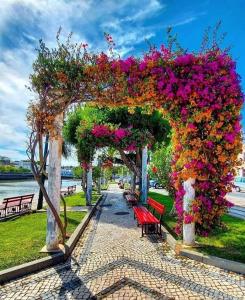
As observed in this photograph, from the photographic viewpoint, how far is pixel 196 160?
21.5 ft

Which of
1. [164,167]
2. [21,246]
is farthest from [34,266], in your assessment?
[164,167]

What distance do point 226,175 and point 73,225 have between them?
5390 millimetres

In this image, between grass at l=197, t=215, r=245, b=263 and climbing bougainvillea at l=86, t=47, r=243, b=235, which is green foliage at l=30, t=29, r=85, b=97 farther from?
grass at l=197, t=215, r=245, b=263

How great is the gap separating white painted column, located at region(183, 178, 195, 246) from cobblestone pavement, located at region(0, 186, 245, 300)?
54 centimetres

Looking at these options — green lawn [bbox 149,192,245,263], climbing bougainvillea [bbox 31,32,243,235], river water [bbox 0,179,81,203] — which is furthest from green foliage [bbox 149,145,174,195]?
river water [bbox 0,179,81,203]

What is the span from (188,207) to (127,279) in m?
2.70

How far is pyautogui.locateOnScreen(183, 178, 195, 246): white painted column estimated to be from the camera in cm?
661

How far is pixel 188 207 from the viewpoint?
675 cm

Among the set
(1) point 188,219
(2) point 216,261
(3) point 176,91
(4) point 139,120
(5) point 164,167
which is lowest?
(2) point 216,261

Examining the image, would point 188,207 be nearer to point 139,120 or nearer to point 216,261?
point 216,261

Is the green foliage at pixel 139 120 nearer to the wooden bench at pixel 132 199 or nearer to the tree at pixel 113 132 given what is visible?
the tree at pixel 113 132

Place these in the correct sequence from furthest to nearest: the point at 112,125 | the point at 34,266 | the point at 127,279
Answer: the point at 112,125 < the point at 34,266 < the point at 127,279

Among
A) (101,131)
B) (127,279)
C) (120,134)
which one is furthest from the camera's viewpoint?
(120,134)

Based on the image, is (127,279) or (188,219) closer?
(127,279)
